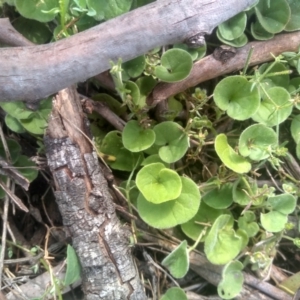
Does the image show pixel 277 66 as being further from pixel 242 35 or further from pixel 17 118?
pixel 17 118

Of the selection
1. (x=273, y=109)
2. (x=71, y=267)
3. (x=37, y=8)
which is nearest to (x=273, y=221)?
(x=273, y=109)

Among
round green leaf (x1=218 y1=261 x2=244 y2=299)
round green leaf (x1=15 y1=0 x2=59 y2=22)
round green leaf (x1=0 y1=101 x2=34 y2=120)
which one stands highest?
round green leaf (x1=15 y1=0 x2=59 y2=22)

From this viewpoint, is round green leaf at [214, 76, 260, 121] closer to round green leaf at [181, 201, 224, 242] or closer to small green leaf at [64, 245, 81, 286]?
round green leaf at [181, 201, 224, 242]

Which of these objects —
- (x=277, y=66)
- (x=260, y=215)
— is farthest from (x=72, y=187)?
(x=277, y=66)

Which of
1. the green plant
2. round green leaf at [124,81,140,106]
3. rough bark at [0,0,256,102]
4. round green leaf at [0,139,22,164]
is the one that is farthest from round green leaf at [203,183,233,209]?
round green leaf at [0,139,22,164]

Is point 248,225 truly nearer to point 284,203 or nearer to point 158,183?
point 284,203

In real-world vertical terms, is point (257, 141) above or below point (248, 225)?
above
